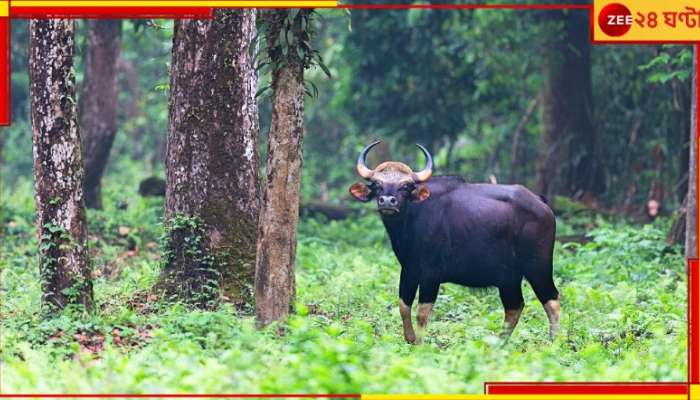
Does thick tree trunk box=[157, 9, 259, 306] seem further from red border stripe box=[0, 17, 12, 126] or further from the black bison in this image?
red border stripe box=[0, 17, 12, 126]

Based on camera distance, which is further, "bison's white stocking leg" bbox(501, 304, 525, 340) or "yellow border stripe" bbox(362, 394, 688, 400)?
"bison's white stocking leg" bbox(501, 304, 525, 340)

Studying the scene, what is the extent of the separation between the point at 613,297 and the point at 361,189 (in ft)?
11.4

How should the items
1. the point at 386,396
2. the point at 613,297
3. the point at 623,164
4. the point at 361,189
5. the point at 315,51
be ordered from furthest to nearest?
the point at 623,164 < the point at 613,297 < the point at 361,189 < the point at 315,51 < the point at 386,396

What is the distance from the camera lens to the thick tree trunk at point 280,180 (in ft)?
35.4

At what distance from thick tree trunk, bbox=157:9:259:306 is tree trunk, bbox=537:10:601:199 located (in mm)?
11390

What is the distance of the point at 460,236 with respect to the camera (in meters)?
12.3

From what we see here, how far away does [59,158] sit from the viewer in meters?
11.1

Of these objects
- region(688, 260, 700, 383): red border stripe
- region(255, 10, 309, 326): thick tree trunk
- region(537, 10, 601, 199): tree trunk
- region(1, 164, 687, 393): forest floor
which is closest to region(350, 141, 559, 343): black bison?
region(1, 164, 687, 393): forest floor

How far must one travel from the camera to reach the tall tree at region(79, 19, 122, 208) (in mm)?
20516

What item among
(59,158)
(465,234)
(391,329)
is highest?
(59,158)

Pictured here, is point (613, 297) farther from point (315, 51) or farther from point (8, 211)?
point (8, 211)

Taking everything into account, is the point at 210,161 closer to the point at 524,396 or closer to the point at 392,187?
the point at 392,187

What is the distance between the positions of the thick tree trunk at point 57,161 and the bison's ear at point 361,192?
8.54ft

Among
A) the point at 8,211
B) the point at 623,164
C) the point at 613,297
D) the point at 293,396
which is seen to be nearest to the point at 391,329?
the point at 613,297
